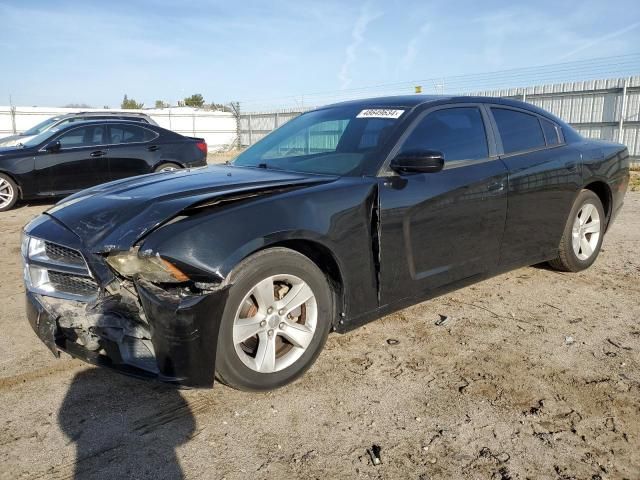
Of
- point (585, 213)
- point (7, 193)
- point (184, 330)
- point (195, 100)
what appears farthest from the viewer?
point (195, 100)

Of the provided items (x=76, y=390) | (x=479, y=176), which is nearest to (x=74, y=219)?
(x=76, y=390)

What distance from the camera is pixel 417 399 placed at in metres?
2.75

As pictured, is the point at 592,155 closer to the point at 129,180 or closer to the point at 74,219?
the point at 129,180

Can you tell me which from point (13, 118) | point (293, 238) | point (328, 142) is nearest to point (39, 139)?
point (328, 142)

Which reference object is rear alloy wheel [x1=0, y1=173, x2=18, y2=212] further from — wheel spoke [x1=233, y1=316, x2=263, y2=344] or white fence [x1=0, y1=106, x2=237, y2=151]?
white fence [x1=0, y1=106, x2=237, y2=151]

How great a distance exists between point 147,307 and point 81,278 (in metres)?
0.53

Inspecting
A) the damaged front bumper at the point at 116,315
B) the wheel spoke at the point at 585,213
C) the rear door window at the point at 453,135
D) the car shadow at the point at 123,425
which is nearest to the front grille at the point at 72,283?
the damaged front bumper at the point at 116,315

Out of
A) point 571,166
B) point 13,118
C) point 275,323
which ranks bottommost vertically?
point 275,323

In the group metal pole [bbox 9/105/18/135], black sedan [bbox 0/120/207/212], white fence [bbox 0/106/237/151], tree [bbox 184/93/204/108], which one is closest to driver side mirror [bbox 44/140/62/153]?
black sedan [bbox 0/120/207/212]

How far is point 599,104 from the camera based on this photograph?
15555mm

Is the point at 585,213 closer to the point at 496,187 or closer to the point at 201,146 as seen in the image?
the point at 496,187

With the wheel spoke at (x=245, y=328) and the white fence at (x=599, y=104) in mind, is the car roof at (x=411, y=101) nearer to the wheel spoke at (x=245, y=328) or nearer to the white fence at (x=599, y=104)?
the wheel spoke at (x=245, y=328)

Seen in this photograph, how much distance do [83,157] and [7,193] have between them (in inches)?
52.2

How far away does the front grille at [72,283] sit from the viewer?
2682 millimetres
